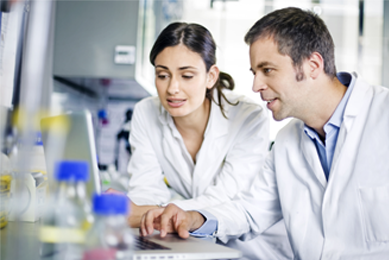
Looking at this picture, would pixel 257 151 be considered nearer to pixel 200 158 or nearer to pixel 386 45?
pixel 200 158

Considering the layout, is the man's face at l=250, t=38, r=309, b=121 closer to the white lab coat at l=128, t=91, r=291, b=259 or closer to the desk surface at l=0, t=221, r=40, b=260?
the white lab coat at l=128, t=91, r=291, b=259

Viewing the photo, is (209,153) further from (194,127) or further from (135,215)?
(135,215)

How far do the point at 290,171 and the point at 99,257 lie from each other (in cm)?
88

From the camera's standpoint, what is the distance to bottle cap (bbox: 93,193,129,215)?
423 mm

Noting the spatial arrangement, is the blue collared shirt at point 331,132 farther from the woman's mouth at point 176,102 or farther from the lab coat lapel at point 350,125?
the woman's mouth at point 176,102

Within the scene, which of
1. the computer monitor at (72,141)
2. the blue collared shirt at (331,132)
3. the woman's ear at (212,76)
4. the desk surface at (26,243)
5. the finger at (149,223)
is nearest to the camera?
the desk surface at (26,243)

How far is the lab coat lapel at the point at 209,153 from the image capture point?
1.56 meters

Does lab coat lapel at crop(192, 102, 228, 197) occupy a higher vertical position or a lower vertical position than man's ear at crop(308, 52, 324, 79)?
lower

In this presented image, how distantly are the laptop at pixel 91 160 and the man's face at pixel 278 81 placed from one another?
50 centimetres

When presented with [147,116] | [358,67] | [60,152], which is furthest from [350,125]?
[358,67]

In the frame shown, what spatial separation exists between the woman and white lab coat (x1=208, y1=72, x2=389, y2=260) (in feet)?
0.73

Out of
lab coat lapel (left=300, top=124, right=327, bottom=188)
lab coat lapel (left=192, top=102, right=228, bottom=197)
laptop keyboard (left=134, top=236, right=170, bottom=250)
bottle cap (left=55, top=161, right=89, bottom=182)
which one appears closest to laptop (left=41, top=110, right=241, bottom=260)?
laptop keyboard (left=134, top=236, right=170, bottom=250)

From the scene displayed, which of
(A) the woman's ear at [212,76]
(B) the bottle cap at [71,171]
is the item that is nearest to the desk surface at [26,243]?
(B) the bottle cap at [71,171]

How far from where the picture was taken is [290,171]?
1203mm
